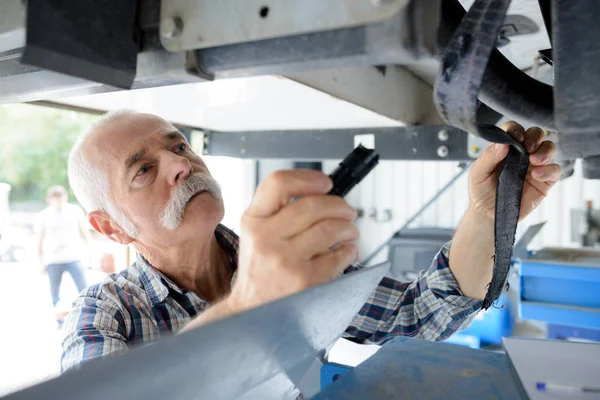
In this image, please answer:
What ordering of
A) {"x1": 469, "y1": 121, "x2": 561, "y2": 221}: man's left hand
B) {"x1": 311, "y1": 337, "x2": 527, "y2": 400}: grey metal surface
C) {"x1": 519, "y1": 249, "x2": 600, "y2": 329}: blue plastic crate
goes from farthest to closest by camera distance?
{"x1": 519, "y1": 249, "x2": 600, "y2": 329}: blue plastic crate
{"x1": 469, "y1": 121, "x2": 561, "y2": 221}: man's left hand
{"x1": 311, "y1": 337, "x2": 527, "y2": 400}: grey metal surface

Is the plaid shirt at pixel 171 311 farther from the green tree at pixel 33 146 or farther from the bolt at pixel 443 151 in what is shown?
the green tree at pixel 33 146

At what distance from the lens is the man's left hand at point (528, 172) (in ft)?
2.19

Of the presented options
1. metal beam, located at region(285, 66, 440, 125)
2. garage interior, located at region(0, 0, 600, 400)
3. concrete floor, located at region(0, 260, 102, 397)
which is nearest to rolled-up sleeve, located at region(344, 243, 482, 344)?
garage interior, located at region(0, 0, 600, 400)

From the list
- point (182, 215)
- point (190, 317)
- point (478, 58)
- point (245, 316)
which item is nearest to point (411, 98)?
point (182, 215)

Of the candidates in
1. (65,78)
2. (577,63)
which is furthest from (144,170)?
(577,63)

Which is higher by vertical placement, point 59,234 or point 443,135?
point 443,135

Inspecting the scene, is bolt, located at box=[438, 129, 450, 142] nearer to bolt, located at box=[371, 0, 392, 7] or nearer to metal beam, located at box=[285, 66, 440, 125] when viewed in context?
metal beam, located at box=[285, 66, 440, 125]

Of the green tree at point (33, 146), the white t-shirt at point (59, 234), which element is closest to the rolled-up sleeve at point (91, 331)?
the white t-shirt at point (59, 234)

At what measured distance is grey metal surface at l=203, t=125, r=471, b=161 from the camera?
1.44 metres

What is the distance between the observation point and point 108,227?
1228 millimetres

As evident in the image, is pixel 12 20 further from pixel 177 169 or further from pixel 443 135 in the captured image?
pixel 443 135

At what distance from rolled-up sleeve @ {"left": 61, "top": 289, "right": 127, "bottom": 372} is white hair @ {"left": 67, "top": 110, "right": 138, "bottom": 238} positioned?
22 cm

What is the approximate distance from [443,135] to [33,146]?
7215 mm

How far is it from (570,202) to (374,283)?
11.4 feet
